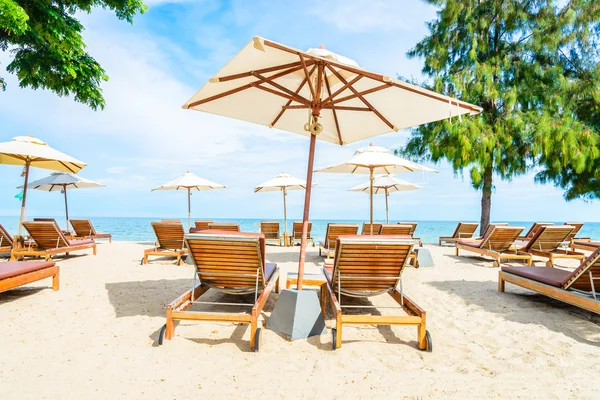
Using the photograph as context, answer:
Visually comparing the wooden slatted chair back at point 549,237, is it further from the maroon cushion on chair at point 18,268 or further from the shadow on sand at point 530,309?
the maroon cushion on chair at point 18,268

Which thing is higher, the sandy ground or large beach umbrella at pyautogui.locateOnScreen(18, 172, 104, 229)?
large beach umbrella at pyautogui.locateOnScreen(18, 172, 104, 229)

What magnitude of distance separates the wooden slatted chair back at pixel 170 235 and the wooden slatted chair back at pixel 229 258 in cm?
420

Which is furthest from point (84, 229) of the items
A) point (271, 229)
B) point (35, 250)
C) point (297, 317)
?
point (297, 317)

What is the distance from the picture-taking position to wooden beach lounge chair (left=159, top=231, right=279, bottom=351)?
2962mm

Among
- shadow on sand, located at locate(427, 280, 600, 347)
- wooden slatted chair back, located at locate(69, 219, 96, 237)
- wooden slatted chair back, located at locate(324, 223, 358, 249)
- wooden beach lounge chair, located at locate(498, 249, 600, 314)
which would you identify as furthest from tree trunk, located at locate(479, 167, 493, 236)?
wooden slatted chair back, located at locate(69, 219, 96, 237)

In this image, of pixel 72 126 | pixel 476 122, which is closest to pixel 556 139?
pixel 476 122

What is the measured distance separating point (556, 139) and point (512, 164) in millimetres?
1606

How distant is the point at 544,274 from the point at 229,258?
3994mm

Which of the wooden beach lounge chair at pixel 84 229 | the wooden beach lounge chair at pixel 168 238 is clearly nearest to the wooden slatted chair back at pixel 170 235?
the wooden beach lounge chair at pixel 168 238

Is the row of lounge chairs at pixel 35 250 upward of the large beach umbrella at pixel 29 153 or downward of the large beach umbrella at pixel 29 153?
downward

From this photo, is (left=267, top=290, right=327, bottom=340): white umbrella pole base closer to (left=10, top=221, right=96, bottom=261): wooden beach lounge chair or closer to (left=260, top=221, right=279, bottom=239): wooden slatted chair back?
(left=10, top=221, right=96, bottom=261): wooden beach lounge chair

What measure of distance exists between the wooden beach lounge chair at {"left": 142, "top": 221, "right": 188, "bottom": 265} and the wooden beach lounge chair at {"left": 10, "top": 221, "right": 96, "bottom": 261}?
Answer: 5.75 feet

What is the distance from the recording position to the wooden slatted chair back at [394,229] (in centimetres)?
783

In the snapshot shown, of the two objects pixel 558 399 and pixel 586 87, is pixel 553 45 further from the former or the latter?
pixel 558 399
